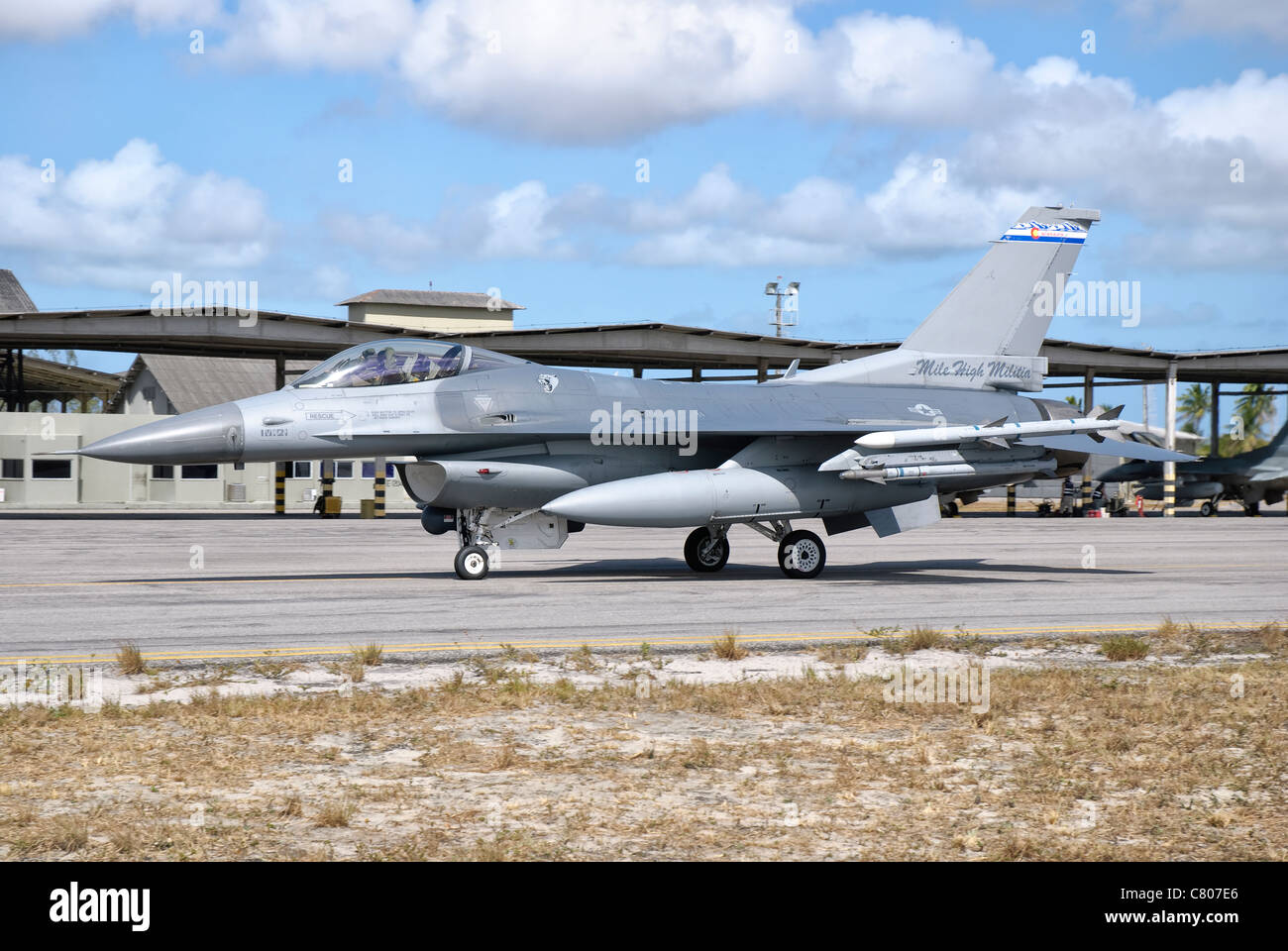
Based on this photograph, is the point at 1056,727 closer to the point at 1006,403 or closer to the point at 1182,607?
the point at 1182,607

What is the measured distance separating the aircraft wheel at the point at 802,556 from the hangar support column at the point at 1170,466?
38.6 metres

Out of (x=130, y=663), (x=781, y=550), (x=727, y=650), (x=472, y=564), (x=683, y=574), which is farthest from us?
(x=683, y=574)

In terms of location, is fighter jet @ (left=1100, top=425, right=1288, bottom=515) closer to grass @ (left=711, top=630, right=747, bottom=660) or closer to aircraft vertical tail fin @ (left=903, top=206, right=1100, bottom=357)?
aircraft vertical tail fin @ (left=903, top=206, right=1100, bottom=357)

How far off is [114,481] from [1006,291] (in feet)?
158

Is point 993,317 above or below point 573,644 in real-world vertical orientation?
above

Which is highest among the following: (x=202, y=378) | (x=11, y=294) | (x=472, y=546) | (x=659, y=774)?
(x=11, y=294)

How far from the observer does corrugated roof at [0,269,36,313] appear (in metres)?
76.4

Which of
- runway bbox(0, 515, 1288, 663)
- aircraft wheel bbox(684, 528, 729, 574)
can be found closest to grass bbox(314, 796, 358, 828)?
runway bbox(0, 515, 1288, 663)

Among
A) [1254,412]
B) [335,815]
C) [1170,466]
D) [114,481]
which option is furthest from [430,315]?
[335,815]

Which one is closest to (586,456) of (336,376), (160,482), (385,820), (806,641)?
(336,376)

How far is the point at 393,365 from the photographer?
1722 cm

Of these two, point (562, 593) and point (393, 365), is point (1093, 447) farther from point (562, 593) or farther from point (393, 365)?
point (393, 365)

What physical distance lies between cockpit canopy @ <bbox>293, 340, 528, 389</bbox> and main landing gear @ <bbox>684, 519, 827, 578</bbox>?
446cm

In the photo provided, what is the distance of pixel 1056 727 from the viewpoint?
8.08 meters
